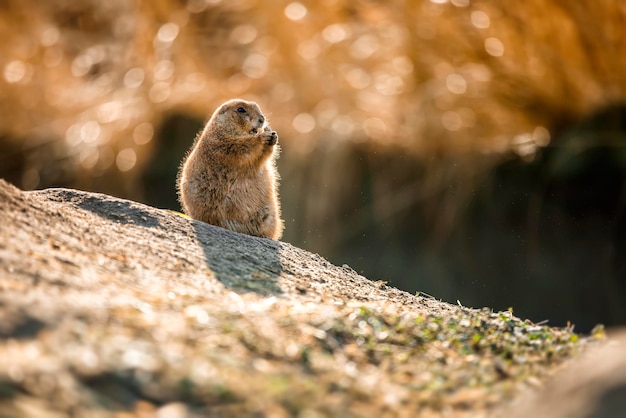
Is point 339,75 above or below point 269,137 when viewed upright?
above

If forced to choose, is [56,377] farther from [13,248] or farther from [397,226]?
[397,226]

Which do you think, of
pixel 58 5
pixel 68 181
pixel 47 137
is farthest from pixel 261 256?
pixel 58 5

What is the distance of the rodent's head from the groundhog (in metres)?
0.02

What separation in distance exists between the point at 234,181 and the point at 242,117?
99 centimetres

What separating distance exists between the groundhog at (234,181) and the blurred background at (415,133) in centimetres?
472

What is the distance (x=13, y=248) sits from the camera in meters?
6.52

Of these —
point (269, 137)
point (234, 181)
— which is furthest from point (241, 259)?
point (269, 137)

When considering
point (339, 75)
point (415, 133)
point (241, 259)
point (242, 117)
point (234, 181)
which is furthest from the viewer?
point (339, 75)

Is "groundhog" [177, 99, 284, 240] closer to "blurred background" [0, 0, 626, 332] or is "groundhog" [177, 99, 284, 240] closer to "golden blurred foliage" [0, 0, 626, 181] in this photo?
"blurred background" [0, 0, 626, 332]

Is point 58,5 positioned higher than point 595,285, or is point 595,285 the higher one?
point 58,5

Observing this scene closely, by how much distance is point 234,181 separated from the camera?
10148mm

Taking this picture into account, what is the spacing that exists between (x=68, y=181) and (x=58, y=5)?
5.96 metres

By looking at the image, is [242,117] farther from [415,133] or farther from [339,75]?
[339,75]

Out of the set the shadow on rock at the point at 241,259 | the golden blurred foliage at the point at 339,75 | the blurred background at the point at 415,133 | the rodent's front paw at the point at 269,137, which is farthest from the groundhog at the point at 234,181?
the golden blurred foliage at the point at 339,75
